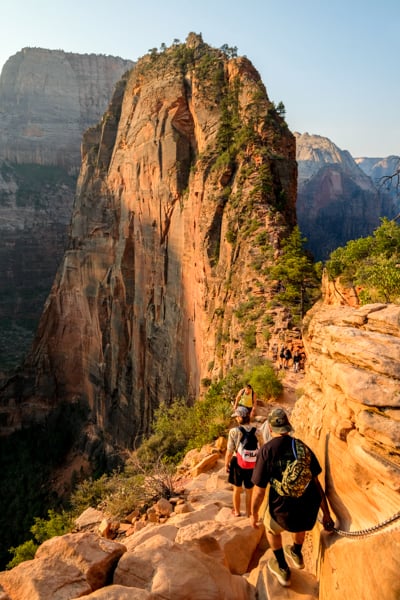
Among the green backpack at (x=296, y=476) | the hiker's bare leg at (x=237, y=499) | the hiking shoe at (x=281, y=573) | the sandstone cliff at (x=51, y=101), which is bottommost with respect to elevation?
the hiker's bare leg at (x=237, y=499)

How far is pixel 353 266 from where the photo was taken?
41.9ft

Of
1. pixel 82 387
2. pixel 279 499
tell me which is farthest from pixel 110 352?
pixel 279 499

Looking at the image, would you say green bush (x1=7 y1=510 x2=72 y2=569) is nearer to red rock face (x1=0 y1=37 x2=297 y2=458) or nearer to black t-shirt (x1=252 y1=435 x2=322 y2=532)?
red rock face (x1=0 y1=37 x2=297 y2=458)

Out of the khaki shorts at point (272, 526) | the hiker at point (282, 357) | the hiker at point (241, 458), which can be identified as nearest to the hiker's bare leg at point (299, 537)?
the khaki shorts at point (272, 526)

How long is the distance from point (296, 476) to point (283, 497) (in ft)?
1.06

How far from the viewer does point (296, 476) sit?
153 inches

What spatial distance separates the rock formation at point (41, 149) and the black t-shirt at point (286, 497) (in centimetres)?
8039

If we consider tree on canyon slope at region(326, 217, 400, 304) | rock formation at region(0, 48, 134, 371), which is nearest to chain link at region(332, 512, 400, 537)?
tree on canyon slope at region(326, 217, 400, 304)

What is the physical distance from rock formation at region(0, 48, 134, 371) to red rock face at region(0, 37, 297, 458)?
42.7 meters

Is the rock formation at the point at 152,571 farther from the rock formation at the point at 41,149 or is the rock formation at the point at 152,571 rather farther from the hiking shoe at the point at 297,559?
the rock formation at the point at 41,149

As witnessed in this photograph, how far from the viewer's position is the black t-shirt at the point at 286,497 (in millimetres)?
3969

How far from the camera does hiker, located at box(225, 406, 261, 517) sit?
5715 mm

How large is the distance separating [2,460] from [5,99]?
10514 centimetres

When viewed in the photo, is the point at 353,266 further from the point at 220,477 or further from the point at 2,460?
the point at 2,460
